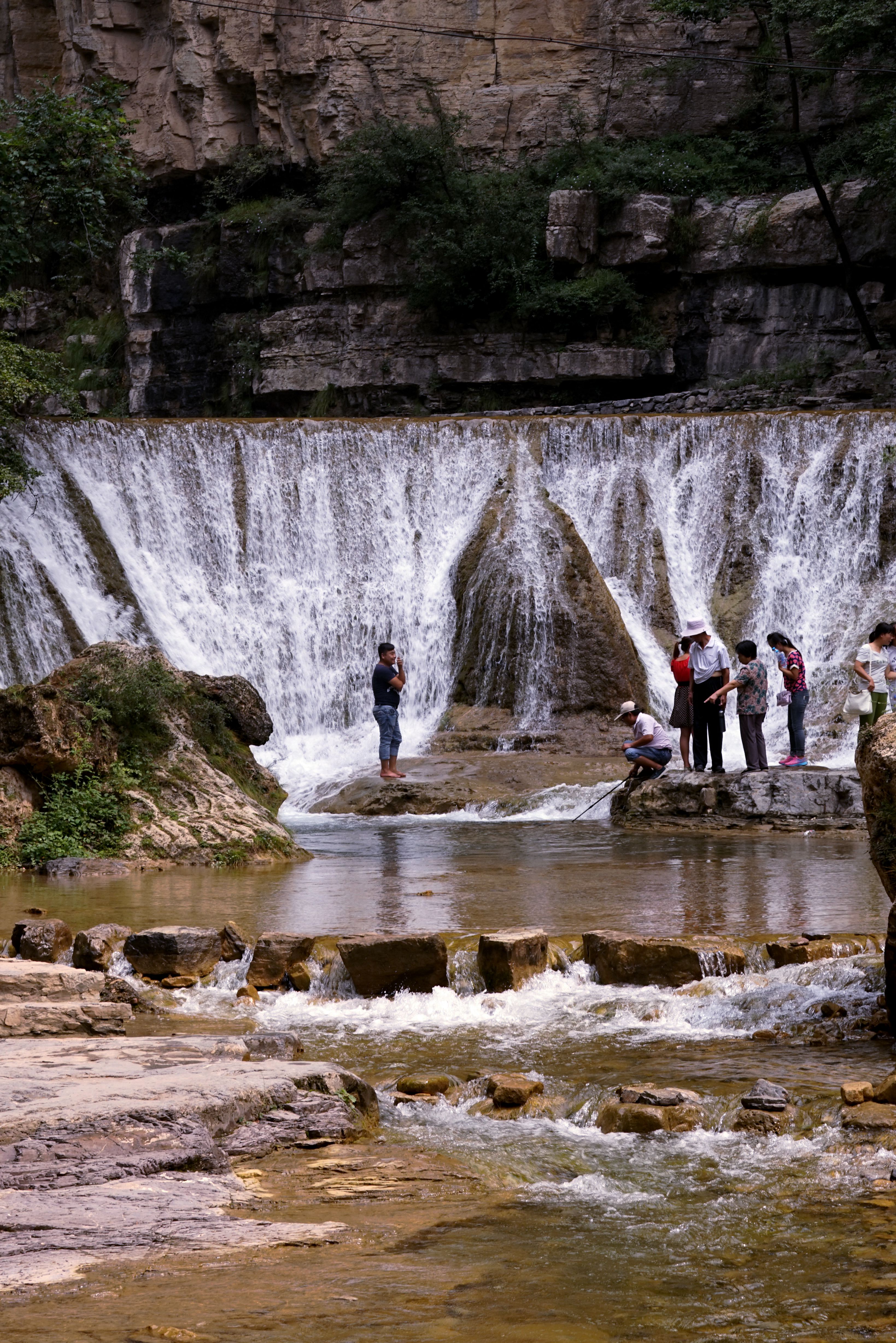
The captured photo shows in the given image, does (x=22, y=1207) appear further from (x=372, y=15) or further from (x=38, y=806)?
(x=372, y=15)

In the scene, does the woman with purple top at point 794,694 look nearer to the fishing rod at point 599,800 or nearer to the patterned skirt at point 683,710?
the patterned skirt at point 683,710

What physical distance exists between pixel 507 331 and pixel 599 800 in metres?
20.3

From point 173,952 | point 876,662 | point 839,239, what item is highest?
point 839,239

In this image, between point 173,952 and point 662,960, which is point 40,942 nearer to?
point 173,952

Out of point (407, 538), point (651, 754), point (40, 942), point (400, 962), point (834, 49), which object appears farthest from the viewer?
point (834, 49)

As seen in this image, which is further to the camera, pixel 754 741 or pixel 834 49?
pixel 834 49

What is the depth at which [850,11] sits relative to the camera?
92.8ft

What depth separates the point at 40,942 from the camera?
7.61 metres

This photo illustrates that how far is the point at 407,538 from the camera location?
2394cm

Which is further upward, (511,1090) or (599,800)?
(599,800)

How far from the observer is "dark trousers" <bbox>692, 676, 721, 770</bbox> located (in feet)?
45.5

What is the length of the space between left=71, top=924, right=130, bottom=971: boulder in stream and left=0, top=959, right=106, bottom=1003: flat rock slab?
2.12 feet

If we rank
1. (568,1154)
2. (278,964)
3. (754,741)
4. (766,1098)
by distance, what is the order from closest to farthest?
(568,1154), (766,1098), (278,964), (754,741)

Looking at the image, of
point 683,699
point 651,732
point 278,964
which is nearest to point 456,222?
point 683,699
